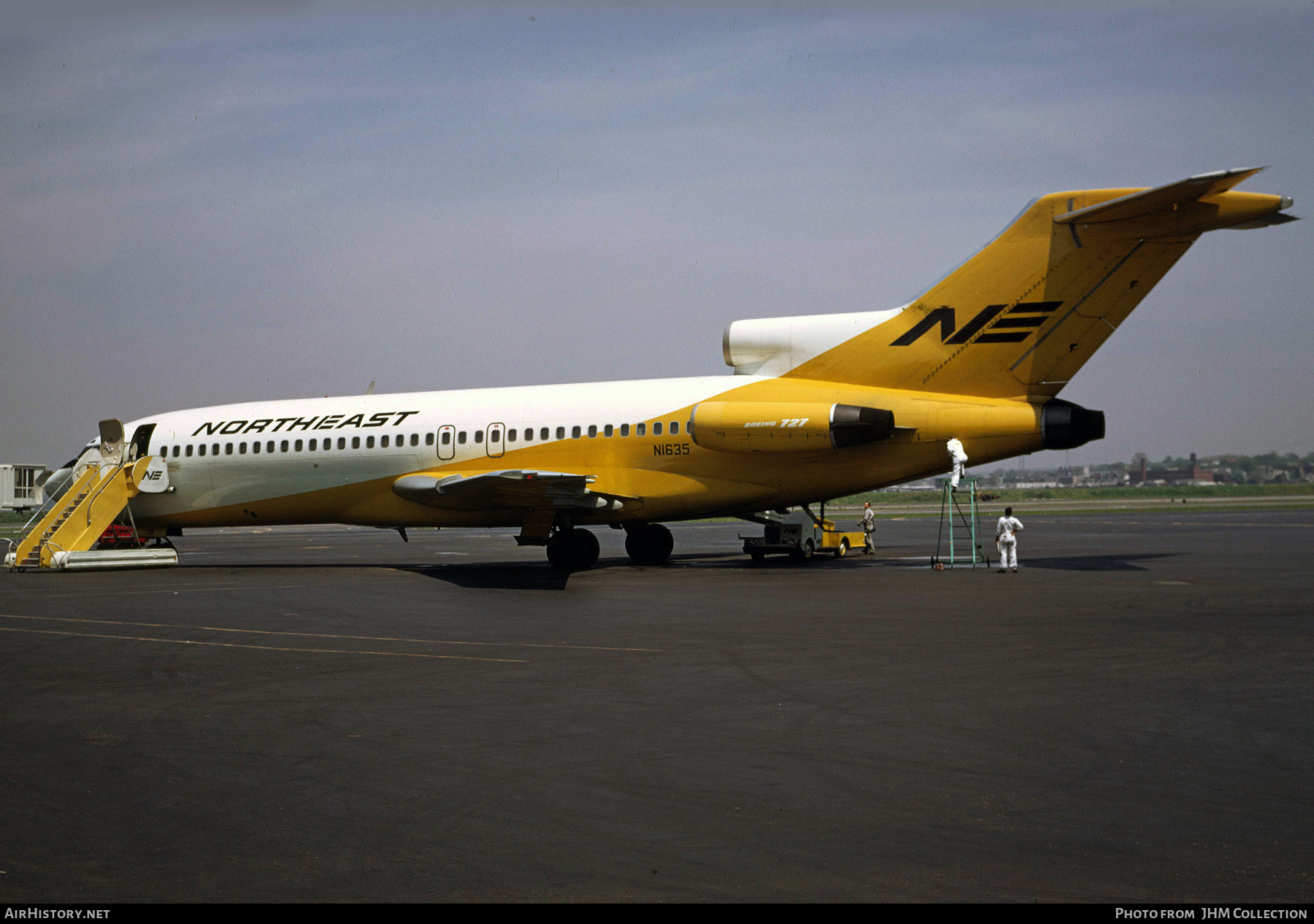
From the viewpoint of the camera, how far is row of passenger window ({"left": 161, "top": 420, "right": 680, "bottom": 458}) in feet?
81.1

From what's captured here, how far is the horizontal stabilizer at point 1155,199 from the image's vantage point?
18578 mm

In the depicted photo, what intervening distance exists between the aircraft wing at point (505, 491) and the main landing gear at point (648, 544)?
9.35 ft

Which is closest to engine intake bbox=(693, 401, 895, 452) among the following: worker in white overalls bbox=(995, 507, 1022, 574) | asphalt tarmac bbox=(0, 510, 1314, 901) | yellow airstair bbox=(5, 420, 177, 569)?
worker in white overalls bbox=(995, 507, 1022, 574)

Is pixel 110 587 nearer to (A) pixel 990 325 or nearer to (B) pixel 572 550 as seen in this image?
(B) pixel 572 550

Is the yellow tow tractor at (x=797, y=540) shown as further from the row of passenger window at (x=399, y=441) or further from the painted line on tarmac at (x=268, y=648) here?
the painted line on tarmac at (x=268, y=648)

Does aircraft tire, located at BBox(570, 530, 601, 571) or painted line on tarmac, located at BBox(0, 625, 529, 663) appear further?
aircraft tire, located at BBox(570, 530, 601, 571)

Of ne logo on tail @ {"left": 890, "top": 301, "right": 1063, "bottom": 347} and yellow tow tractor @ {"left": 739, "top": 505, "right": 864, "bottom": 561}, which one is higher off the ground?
ne logo on tail @ {"left": 890, "top": 301, "right": 1063, "bottom": 347}

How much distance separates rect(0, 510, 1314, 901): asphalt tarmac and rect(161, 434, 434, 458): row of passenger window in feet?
33.1

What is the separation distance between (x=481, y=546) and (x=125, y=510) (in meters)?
11.9

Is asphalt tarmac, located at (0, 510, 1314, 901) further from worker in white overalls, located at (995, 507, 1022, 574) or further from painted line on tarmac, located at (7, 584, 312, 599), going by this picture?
worker in white overalls, located at (995, 507, 1022, 574)

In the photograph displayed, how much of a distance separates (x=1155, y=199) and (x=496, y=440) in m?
15.1

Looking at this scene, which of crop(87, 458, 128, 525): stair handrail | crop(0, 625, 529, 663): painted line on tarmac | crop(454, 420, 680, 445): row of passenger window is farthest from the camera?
crop(87, 458, 128, 525): stair handrail

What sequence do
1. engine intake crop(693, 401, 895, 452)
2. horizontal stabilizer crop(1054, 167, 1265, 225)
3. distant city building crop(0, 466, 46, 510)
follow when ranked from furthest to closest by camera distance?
distant city building crop(0, 466, 46, 510) < engine intake crop(693, 401, 895, 452) < horizontal stabilizer crop(1054, 167, 1265, 225)

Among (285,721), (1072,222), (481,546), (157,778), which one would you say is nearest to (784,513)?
(1072,222)
